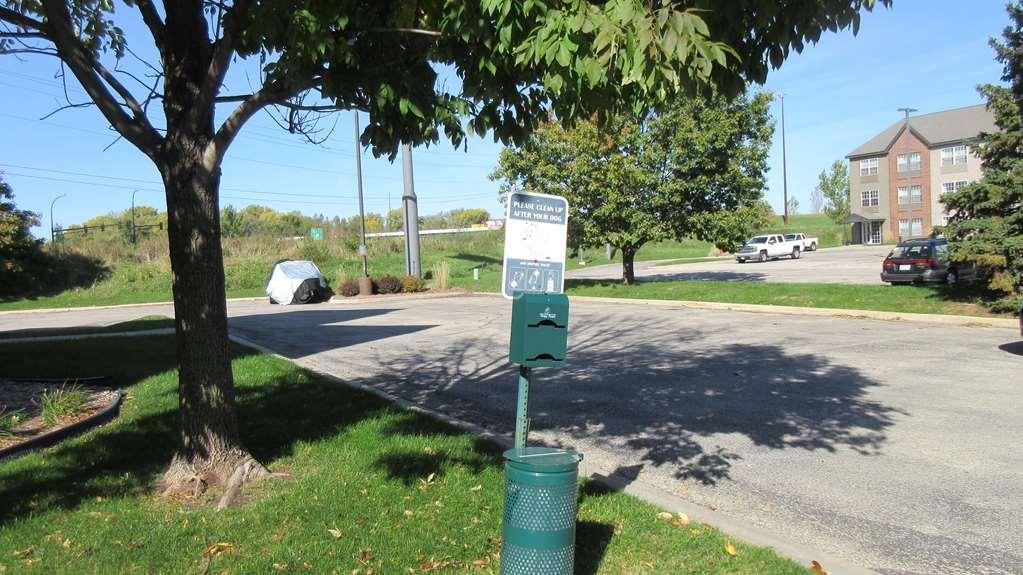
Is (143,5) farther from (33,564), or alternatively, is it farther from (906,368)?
(906,368)

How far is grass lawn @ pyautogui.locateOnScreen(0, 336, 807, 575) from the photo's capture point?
4.17 m

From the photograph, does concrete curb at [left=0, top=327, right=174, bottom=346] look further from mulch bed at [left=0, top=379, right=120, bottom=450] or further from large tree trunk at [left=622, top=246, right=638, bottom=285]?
large tree trunk at [left=622, top=246, right=638, bottom=285]

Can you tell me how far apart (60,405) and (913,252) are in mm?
23801

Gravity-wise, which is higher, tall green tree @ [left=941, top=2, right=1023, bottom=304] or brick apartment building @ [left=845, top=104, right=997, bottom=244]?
brick apartment building @ [left=845, top=104, right=997, bottom=244]

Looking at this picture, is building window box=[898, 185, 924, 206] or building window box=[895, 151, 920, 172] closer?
building window box=[895, 151, 920, 172]

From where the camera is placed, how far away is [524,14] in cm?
443

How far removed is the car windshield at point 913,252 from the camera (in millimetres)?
23594

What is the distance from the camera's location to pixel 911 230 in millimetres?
66375

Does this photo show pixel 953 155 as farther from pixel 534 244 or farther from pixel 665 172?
pixel 534 244

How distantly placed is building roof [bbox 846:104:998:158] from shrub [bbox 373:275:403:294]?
50.1 metres

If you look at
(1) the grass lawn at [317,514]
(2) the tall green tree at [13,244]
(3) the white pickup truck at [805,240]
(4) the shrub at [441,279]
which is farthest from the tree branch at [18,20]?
(3) the white pickup truck at [805,240]

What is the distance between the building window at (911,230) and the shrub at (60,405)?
69.7 metres

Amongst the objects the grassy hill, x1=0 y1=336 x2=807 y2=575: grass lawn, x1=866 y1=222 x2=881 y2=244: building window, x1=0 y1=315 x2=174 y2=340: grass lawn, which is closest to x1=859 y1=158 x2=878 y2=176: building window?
x1=866 y1=222 x2=881 y2=244: building window

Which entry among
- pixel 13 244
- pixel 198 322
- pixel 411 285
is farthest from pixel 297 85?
pixel 13 244
